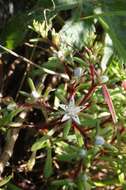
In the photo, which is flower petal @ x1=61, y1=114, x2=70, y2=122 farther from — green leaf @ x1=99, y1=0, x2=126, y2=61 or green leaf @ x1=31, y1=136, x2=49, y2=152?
green leaf @ x1=99, y1=0, x2=126, y2=61

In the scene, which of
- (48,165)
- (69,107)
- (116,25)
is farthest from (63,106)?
(116,25)

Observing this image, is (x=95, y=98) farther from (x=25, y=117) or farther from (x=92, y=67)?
(x=25, y=117)

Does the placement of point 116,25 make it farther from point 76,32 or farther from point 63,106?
point 63,106

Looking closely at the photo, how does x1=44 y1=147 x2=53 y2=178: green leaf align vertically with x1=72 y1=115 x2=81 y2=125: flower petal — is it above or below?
below

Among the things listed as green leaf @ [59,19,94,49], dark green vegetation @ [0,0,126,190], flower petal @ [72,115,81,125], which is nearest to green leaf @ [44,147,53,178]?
dark green vegetation @ [0,0,126,190]

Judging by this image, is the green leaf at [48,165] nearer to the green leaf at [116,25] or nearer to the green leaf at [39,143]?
the green leaf at [39,143]

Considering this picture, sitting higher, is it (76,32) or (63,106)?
(76,32)

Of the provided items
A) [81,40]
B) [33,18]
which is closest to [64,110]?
[81,40]

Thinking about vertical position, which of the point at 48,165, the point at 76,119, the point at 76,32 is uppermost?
the point at 76,32
